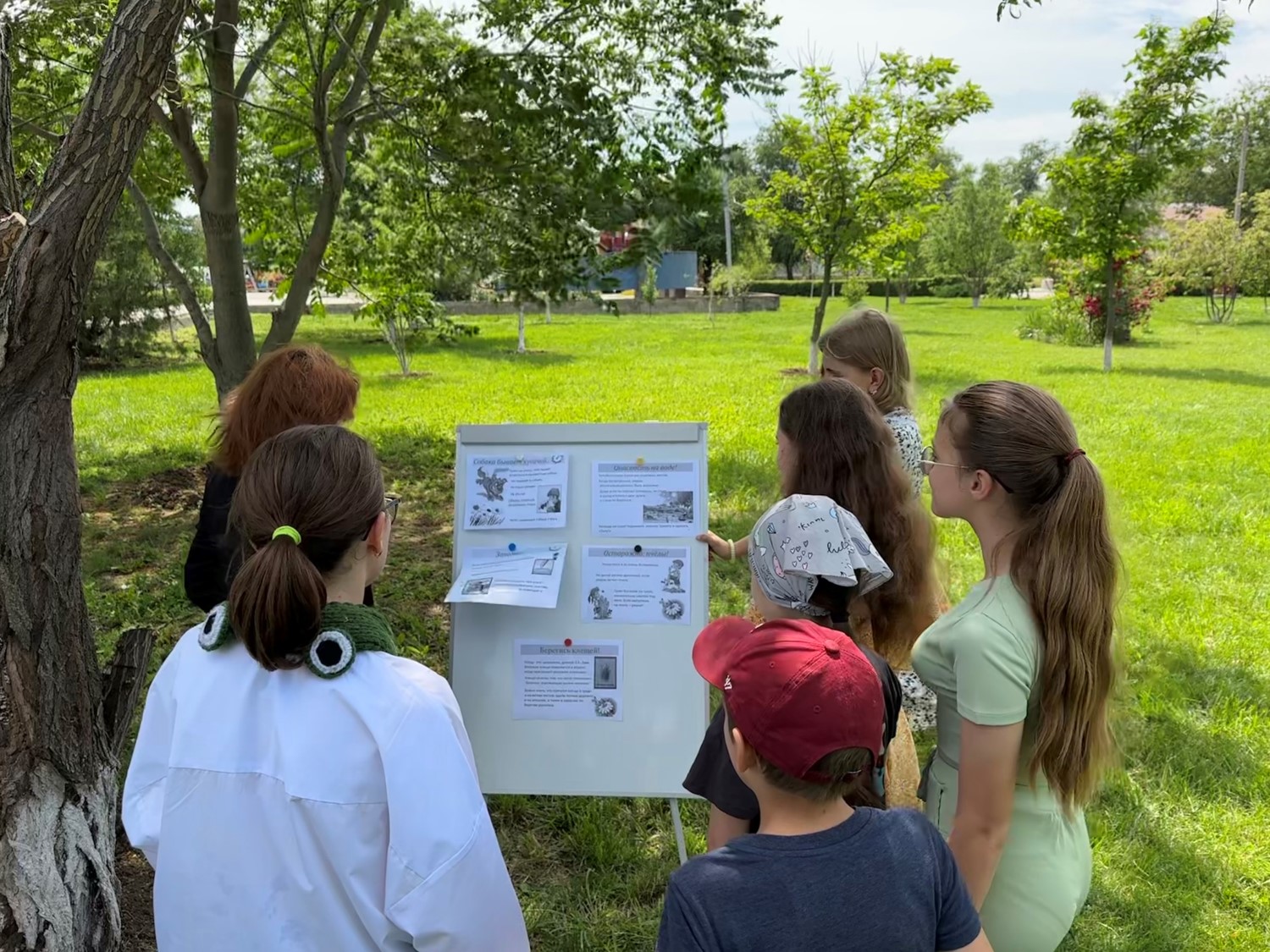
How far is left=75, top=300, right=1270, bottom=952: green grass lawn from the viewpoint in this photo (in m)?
3.31

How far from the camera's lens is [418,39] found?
267 inches

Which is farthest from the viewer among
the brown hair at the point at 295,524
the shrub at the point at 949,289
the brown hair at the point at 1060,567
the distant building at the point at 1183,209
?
the distant building at the point at 1183,209

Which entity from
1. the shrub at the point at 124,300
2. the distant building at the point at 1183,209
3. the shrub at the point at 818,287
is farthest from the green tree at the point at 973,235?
the shrub at the point at 124,300

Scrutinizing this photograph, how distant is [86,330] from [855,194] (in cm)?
1341

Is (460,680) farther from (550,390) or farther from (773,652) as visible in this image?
(550,390)

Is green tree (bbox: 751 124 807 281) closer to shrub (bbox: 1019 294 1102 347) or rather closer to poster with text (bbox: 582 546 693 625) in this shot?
shrub (bbox: 1019 294 1102 347)

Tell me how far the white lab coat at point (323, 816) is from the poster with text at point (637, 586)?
5.04 ft

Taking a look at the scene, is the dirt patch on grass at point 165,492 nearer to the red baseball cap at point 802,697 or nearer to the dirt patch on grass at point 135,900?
the dirt patch on grass at point 135,900

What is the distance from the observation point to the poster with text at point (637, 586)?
10.1 ft

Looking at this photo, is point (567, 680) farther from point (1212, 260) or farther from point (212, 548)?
point (1212, 260)

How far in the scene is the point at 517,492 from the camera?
10.4 feet

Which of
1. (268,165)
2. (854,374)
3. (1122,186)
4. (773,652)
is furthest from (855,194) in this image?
(773,652)

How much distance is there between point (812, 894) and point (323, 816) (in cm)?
75

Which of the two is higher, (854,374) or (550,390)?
(854,374)
